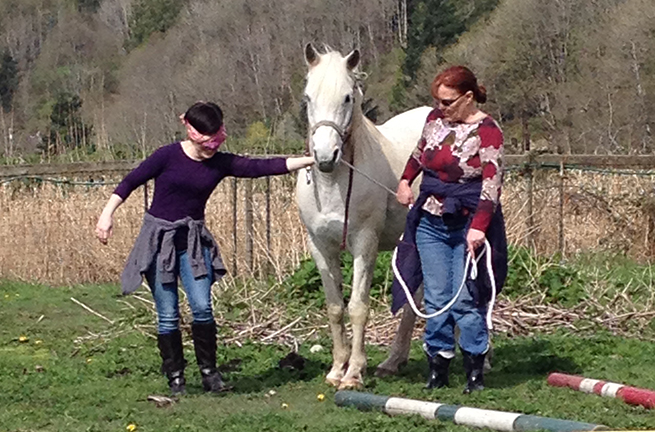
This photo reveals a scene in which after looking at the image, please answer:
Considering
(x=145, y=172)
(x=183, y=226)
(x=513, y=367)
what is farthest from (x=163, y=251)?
(x=513, y=367)

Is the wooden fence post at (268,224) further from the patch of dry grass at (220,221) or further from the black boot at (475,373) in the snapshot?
the black boot at (475,373)

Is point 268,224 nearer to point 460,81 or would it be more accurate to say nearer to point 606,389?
point 460,81

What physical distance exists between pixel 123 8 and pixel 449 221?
8746 centimetres

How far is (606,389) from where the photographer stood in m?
5.89

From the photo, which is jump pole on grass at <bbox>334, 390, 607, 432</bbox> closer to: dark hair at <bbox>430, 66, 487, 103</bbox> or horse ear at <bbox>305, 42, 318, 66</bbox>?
dark hair at <bbox>430, 66, 487, 103</bbox>

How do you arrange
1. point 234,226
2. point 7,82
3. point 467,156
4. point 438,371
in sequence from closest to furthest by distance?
point 467,156 < point 438,371 < point 234,226 < point 7,82

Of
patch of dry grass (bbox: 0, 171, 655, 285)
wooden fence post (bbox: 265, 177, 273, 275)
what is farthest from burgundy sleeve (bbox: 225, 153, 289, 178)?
patch of dry grass (bbox: 0, 171, 655, 285)

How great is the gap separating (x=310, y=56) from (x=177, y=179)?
3.53 ft

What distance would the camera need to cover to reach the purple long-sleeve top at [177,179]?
20.9 ft

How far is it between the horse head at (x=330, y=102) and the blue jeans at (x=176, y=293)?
0.99 m

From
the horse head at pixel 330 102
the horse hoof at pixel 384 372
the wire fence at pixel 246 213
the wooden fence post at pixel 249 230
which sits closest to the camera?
the horse head at pixel 330 102

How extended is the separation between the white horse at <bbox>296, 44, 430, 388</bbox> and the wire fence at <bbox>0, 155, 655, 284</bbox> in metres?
5.23

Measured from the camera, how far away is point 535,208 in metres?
12.8

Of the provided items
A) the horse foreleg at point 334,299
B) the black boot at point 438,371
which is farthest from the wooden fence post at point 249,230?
the black boot at point 438,371
